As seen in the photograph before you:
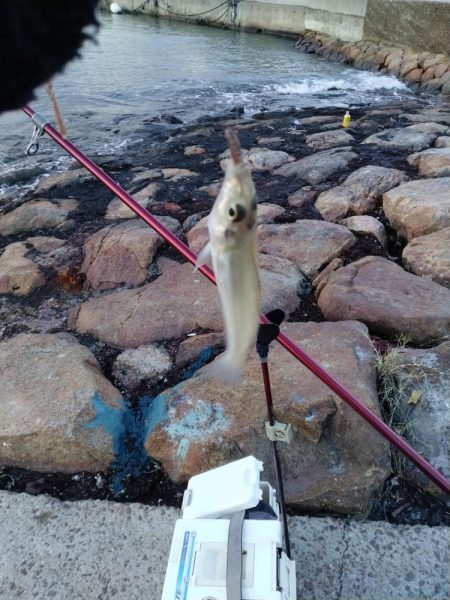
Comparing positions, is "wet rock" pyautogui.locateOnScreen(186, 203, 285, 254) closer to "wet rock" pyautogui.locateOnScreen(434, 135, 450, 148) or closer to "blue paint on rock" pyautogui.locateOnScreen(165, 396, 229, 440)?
"blue paint on rock" pyautogui.locateOnScreen(165, 396, 229, 440)

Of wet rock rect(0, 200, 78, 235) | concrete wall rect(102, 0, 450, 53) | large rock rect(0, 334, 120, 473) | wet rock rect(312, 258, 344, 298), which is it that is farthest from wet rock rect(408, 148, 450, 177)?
concrete wall rect(102, 0, 450, 53)

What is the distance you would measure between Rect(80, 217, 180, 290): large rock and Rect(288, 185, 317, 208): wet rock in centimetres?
182

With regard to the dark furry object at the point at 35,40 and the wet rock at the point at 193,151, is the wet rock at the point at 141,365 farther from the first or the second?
the wet rock at the point at 193,151

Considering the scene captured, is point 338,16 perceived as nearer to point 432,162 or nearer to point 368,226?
point 432,162

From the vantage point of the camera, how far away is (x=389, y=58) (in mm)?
19922

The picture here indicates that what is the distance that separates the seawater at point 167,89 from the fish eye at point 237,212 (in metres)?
8.04

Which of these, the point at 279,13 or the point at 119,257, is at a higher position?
the point at 279,13

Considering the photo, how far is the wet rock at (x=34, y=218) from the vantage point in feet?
20.7

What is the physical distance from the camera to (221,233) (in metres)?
1.35

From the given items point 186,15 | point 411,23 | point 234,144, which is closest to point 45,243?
point 234,144

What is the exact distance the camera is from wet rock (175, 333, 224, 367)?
367 cm

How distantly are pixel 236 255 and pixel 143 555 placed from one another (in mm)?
1795

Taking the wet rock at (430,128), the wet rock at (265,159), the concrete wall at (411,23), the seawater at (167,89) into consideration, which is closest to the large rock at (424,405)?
the wet rock at (265,159)

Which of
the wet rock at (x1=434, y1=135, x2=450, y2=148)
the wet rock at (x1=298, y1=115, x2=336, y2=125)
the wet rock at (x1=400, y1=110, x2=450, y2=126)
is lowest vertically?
the wet rock at (x1=298, y1=115, x2=336, y2=125)
